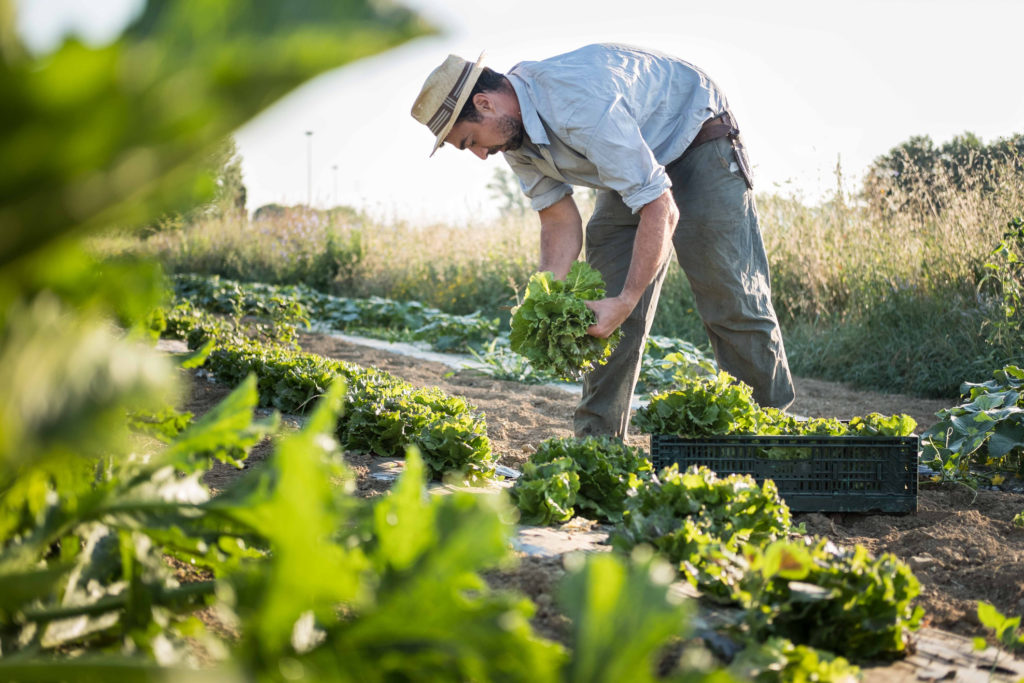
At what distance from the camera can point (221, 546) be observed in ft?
4.11

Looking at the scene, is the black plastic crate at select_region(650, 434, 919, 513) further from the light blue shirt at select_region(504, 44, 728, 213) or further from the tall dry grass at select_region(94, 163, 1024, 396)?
the tall dry grass at select_region(94, 163, 1024, 396)

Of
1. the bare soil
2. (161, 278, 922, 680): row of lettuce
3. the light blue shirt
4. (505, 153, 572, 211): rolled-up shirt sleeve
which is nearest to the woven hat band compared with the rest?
the light blue shirt

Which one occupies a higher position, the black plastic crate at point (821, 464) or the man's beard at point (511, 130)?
the man's beard at point (511, 130)

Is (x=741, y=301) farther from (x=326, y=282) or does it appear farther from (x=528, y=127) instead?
(x=326, y=282)

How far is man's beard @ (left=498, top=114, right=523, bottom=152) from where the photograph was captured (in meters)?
3.62

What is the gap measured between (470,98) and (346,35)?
10.6 ft

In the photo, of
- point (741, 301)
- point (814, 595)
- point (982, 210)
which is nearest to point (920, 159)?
point (982, 210)

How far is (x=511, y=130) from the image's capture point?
365 cm

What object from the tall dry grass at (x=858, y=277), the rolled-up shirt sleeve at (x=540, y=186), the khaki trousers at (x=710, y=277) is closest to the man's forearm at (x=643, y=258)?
the khaki trousers at (x=710, y=277)

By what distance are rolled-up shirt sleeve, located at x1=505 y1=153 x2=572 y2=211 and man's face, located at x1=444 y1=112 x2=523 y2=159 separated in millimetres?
320

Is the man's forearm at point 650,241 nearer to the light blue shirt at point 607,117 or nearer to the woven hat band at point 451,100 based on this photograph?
the light blue shirt at point 607,117

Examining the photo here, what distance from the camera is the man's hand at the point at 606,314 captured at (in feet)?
11.3

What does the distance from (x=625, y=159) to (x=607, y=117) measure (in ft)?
0.63

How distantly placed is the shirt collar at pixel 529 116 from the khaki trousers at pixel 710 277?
677mm
